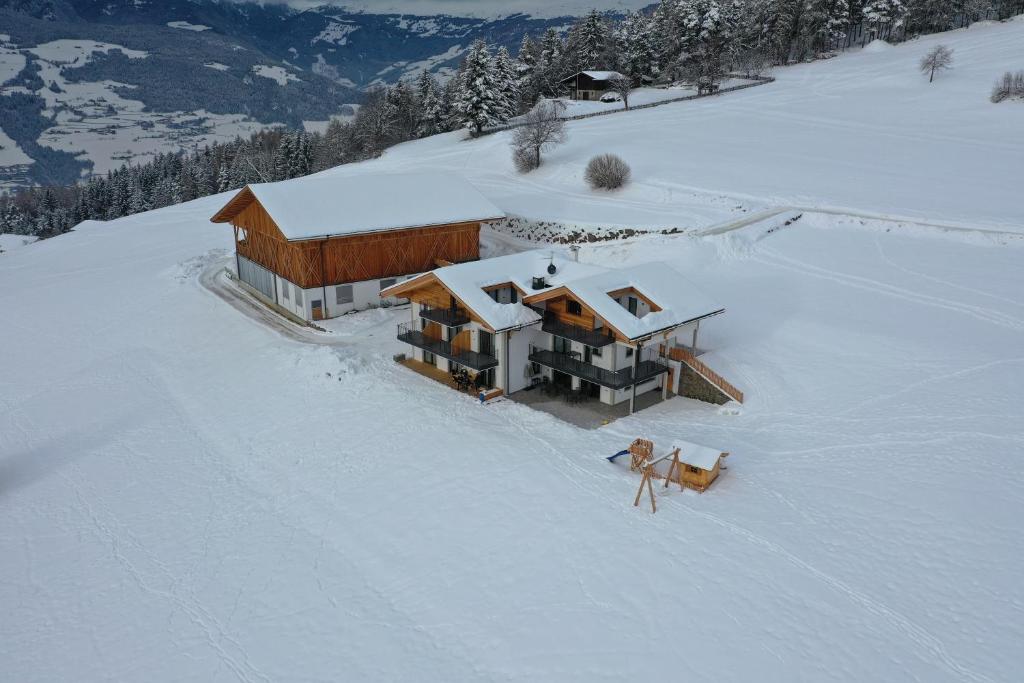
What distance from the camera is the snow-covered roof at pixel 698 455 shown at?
67.9 ft

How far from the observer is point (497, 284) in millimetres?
28078

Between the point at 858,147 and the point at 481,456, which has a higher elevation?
the point at 858,147

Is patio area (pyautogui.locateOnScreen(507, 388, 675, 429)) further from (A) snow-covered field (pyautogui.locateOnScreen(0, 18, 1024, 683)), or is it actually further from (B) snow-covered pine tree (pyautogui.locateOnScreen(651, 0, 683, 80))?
(B) snow-covered pine tree (pyautogui.locateOnScreen(651, 0, 683, 80))

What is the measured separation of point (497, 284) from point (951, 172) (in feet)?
119

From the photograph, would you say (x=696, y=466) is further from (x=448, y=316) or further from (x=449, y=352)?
(x=448, y=316)

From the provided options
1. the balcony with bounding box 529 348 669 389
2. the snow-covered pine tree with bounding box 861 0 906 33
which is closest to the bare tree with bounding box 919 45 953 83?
the snow-covered pine tree with bounding box 861 0 906 33

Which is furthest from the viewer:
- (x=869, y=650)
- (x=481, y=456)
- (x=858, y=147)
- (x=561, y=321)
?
(x=858, y=147)

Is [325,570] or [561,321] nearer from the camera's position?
[325,570]

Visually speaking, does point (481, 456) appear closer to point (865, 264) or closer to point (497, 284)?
point (497, 284)

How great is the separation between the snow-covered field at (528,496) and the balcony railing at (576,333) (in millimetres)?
2964

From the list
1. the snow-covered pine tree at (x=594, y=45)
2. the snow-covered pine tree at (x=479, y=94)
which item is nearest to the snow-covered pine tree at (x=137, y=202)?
the snow-covered pine tree at (x=479, y=94)

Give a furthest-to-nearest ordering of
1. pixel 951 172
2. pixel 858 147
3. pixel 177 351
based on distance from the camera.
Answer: pixel 858 147, pixel 951 172, pixel 177 351

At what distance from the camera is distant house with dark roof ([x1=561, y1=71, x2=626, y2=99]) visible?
83.8 metres

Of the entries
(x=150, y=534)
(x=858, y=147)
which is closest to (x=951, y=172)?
(x=858, y=147)
